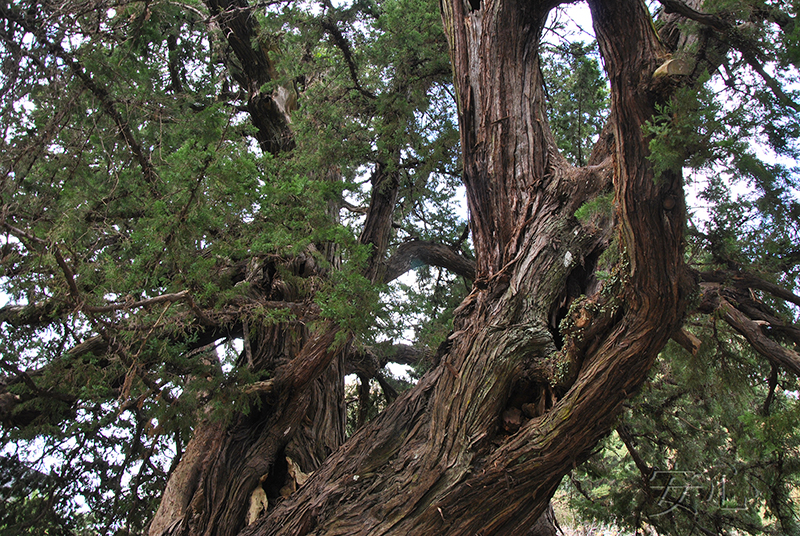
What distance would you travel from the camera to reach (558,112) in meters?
6.50

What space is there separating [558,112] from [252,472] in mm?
5205

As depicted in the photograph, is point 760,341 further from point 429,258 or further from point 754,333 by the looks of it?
point 429,258

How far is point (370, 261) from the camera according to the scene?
6195 mm

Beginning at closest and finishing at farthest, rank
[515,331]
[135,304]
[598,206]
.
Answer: [135,304] < [598,206] < [515,331]

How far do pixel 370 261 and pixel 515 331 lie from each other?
288cm

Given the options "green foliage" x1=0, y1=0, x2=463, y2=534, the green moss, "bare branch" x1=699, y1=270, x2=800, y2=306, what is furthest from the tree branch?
"green foliage" x1=0, y1=0, x2=463, y2=534

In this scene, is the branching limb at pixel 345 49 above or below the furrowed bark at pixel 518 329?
above

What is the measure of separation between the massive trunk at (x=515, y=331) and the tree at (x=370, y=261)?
0.7 inches

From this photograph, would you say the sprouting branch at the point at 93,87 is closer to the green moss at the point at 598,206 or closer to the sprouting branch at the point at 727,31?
the green moss at the point at 598,206

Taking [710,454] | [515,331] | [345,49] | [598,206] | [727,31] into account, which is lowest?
[710,454]

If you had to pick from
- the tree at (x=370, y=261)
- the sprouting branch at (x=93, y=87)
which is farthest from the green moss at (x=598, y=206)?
the sprouting branch at (x=93, y=87)

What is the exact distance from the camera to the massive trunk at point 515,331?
2666 millimetres

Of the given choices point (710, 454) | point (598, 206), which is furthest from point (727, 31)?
point (710, 454)

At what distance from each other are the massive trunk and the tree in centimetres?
2
